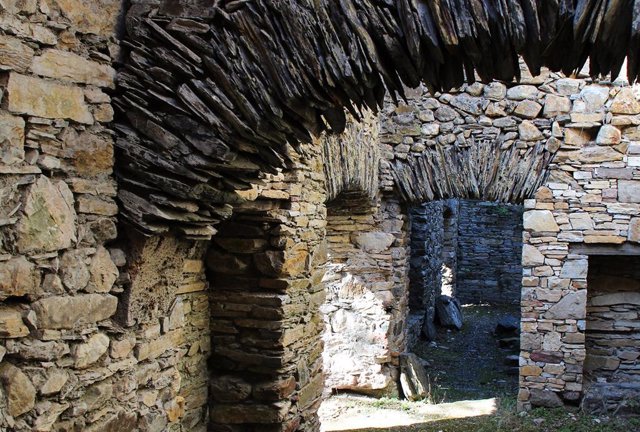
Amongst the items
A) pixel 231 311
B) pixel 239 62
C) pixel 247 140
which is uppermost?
pixel 239 62

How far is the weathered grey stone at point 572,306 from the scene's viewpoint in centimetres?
647

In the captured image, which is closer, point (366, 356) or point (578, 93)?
point (578, 93)

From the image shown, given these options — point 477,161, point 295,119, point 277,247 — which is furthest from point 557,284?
point 295,119

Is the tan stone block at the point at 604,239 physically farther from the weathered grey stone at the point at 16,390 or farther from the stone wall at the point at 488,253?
the stone wall at the point at 488,253

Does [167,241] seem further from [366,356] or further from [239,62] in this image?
[366,356]

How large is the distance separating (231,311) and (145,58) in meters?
2.30

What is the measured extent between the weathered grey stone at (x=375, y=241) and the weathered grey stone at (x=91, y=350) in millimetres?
5121

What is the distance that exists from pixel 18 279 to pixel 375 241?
552 cm

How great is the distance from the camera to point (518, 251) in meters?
13.2

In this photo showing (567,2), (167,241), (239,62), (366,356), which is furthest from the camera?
(366,356)

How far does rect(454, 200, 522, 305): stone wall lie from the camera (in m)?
13.3

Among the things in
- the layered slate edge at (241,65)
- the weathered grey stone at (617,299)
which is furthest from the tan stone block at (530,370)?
the layered slate edge at (241,65)

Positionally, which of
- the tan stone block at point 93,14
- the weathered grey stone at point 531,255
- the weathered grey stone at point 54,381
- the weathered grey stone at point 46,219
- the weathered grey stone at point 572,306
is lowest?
the weathered grey stone at point 572,306

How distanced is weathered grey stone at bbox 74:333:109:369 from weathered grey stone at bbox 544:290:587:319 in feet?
17.6
